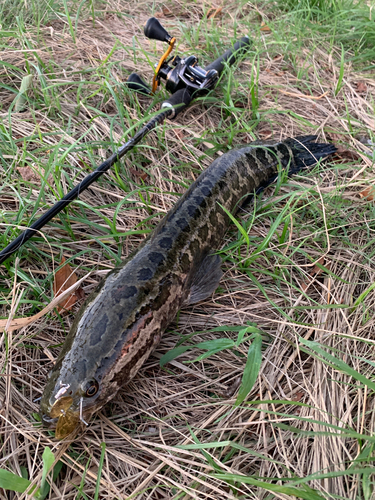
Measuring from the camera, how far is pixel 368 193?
9.61 feet

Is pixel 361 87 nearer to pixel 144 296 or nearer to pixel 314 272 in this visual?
pixel 314 272

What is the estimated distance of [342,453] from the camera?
5.50 feet

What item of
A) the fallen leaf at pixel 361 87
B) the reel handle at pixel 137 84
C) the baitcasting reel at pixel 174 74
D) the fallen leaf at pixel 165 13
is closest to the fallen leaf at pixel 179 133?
the baitcasting reel at pixel 174 74

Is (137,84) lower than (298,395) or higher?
higher

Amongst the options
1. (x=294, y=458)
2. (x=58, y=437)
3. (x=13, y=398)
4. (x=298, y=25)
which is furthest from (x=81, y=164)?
(x=298, y=25)

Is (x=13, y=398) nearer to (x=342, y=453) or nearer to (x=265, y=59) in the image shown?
(x=342, y=453)

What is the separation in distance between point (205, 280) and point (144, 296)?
499 millimetres

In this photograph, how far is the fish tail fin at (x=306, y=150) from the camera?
134 inches

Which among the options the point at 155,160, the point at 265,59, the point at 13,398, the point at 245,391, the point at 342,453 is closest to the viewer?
the point at 342,453

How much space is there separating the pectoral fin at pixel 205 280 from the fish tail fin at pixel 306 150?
135 centimetres

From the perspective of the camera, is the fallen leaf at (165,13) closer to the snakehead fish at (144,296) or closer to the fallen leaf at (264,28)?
the fallen leaf at (264,28)

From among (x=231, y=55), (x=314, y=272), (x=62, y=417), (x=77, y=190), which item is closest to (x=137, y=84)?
(x=231, y=55)

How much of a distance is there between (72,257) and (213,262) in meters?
0.93

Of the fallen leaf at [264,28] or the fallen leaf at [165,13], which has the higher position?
the fallen leaf at [165,13]
